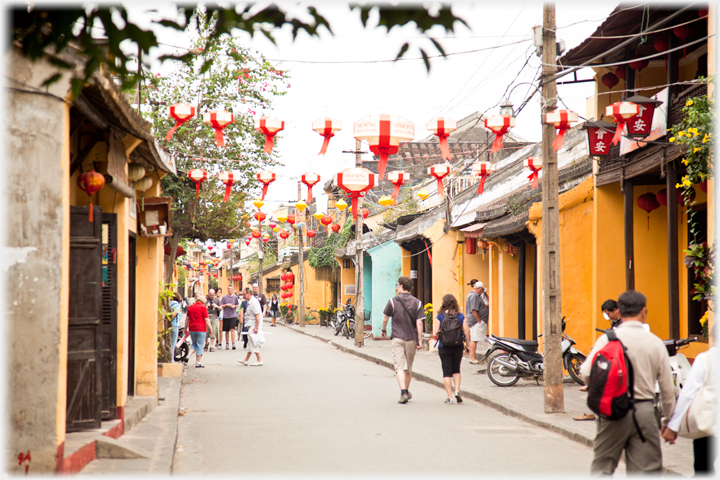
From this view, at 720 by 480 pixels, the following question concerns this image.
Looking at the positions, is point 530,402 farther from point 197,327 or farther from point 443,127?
point 197,327

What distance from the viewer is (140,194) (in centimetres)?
1159

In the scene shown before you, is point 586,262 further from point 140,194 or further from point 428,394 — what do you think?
point 140,194

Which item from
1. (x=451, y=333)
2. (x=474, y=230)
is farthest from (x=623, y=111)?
(x=474, y=230)

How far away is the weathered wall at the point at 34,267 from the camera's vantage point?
611cm

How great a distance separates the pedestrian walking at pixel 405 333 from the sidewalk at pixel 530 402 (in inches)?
34.2

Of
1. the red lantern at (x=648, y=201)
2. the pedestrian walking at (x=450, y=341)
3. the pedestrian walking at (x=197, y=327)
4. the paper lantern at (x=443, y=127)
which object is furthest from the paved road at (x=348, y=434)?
the red lantern at (x=648, y=201)

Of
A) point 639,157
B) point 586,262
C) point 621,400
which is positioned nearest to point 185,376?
point 586,262

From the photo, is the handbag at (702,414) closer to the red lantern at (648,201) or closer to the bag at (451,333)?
the bag at (451,333)

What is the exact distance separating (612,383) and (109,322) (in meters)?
5.90

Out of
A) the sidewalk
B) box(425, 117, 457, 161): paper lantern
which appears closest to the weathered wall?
the sidewalk

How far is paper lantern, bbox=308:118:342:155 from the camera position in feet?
41.4

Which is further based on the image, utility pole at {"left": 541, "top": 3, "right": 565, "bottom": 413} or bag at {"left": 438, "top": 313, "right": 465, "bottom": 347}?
bag at {"left": 438, "top": 313, "right": 465, "bottom": 347}

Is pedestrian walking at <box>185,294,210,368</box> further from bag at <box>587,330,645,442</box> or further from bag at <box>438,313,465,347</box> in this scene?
bag at <box>587,330,645,442</box>

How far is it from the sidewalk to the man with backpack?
192cm
